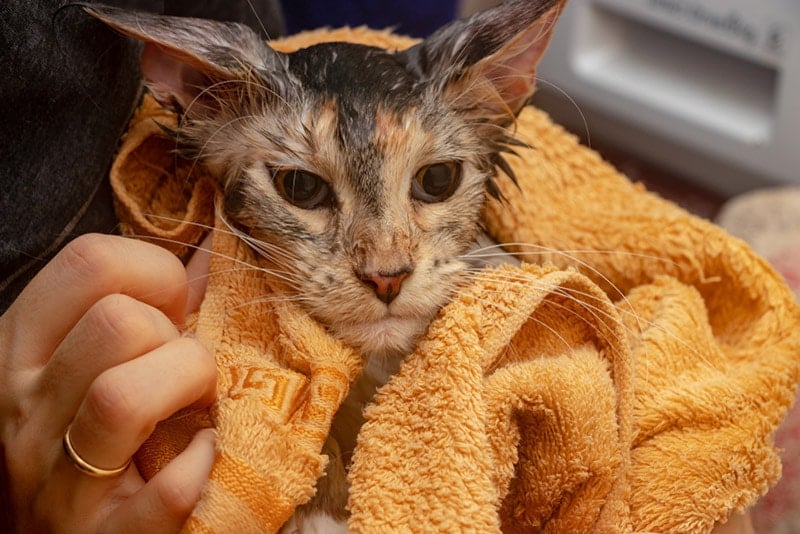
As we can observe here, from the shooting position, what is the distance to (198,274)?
1.01m

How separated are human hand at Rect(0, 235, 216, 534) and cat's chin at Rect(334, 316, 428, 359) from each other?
150mm

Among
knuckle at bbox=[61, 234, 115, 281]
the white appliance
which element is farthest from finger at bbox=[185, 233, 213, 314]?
the white appliance

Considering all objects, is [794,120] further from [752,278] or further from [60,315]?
[60,315]

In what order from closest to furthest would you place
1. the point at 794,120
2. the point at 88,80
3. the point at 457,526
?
1. the point at 457,526
2. the point at 88,80
3. the point at 794,120

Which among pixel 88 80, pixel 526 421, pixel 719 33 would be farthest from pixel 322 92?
pixel 719 33

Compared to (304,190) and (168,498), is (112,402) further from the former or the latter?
(304,190)

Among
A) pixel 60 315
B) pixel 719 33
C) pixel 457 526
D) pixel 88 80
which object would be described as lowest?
pixel 719 33

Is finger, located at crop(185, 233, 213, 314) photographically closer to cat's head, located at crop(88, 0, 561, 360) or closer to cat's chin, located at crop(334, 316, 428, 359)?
cat's head, located at crop(88, 0, 561, 360)

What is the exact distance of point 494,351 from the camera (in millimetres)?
902

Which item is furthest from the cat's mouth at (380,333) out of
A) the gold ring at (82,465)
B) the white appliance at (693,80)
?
the white appliance at (693,80)

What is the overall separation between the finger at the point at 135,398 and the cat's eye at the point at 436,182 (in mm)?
316

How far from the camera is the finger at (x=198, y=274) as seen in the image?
99cm

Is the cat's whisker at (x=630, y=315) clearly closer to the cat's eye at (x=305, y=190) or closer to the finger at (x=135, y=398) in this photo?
the cat's eye at (x=305, y=190)

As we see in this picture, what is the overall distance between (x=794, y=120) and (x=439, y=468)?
178 centimetres
